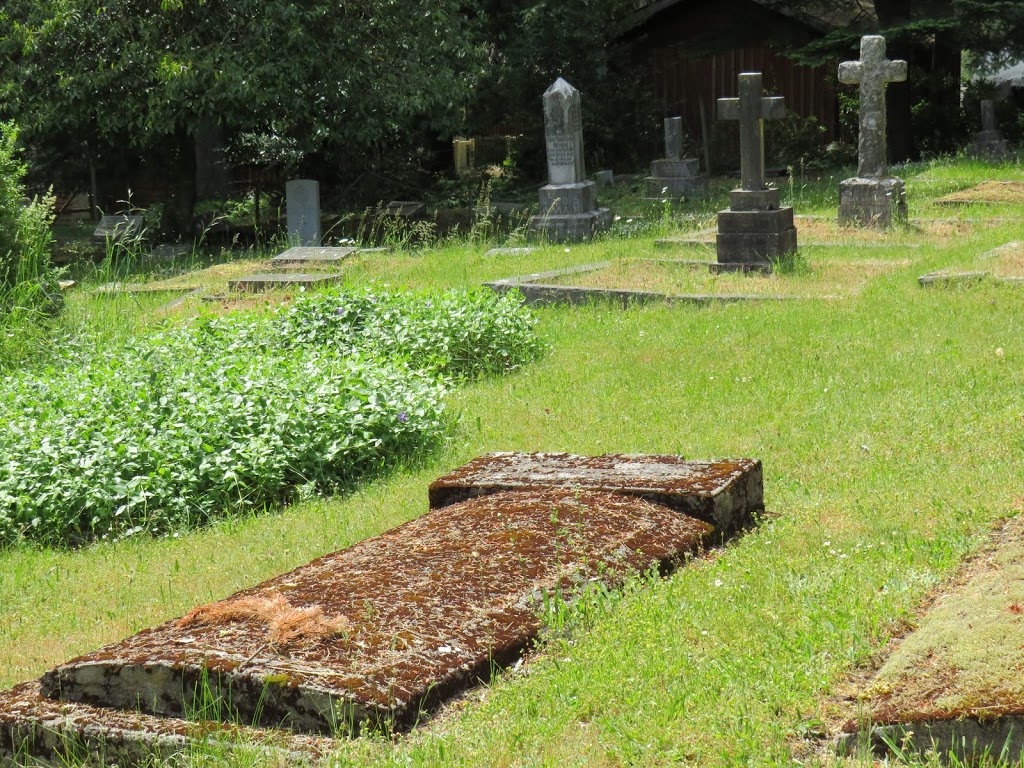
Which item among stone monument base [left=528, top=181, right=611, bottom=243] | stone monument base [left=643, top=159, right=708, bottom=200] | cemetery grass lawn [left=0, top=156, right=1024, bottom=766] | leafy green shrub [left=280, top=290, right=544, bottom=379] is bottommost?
cemetery grass lawn [left=0, top=156, right=1024, bottom=766]

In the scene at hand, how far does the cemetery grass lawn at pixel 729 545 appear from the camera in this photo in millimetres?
3092

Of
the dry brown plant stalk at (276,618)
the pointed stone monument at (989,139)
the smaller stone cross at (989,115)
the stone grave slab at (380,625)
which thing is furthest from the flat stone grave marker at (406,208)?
the dry brown plant stalk at (276,618)

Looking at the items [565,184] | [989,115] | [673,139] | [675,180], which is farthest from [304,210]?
[989,115]

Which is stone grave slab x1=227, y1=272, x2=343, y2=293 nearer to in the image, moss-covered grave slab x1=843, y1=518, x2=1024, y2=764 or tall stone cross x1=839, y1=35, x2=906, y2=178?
tall stone cross x1=839, y1=35, x2=906, y2=178

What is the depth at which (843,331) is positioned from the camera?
8.54m

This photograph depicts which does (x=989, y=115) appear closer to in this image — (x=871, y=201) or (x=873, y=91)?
→ (x=873, y=91)

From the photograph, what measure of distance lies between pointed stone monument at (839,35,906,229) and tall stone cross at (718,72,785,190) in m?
2.42

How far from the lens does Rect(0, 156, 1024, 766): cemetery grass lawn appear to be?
122 inches

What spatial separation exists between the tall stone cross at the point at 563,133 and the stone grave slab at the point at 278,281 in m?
4.47

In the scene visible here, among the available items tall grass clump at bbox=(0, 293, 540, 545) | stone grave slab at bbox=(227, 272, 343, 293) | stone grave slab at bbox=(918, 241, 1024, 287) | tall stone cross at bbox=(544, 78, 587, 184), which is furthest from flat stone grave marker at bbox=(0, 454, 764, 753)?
tall stone cross at bbox=(544, 78, 587, 184)

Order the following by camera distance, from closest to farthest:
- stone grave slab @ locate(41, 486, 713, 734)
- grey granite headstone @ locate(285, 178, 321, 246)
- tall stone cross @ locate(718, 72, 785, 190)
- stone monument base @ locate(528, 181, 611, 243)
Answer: stone grave slab @ locate(41, 486, 713, 734) < tall stone cross @ locate(718, 72, 785, 190) < stone monument base @ locate(528, 181, 611, 243) < grey granite headstone @ locate(285, 178, 321, 246)

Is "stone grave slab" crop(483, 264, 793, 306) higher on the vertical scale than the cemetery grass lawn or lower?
higher

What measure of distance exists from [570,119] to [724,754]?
46.2 feet

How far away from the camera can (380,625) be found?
327cm
